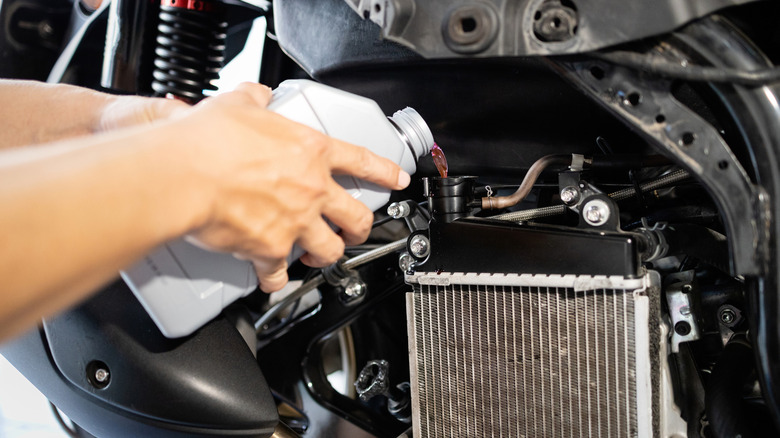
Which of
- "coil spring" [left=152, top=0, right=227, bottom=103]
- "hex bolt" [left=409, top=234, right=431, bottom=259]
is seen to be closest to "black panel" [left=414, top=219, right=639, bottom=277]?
"hex bolt" [left=409, top=234, right=431, bottom=259]

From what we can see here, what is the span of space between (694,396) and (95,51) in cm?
142

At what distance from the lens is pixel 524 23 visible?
0.71 meters

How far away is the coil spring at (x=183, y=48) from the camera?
125 cm

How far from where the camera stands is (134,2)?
126cm

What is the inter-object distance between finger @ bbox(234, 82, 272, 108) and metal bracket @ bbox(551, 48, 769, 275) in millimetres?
399

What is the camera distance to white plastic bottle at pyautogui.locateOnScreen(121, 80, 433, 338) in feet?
2.58

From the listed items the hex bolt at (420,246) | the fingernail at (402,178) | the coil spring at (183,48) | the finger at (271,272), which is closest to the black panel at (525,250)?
the hex bolt at (420,246)

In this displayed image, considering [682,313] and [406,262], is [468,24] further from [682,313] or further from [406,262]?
[682,313]

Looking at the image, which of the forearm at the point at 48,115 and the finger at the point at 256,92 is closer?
the finger at the point at 256,92

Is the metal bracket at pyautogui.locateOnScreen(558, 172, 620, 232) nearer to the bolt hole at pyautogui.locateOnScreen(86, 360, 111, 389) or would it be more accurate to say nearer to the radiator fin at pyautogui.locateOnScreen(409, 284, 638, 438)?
the radiator fin at pyautogui.locateOnScreen(409, 284, 638, 438)

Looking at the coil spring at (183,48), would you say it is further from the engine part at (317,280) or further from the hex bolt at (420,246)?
the hex bolt at (420,246)

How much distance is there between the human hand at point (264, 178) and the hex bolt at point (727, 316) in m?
0.57

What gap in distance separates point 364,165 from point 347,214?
0.06m

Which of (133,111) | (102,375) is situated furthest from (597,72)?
(102,375)
